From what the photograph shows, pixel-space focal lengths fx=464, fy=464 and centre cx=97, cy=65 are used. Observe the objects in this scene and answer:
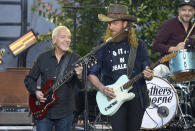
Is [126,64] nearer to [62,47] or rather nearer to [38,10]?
[62,47]

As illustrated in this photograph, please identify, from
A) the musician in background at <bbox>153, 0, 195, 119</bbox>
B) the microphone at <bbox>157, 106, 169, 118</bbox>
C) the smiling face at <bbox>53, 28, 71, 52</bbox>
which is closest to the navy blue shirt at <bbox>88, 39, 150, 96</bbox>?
the smiling face at <bbox>53, 28, 71, 52</bbox>

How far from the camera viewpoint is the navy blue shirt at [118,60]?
18.3ft

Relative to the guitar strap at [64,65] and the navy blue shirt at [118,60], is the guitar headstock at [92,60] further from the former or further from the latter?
the guitar strap at [64,65]

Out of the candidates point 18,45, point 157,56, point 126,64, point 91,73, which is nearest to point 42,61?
point 91,73

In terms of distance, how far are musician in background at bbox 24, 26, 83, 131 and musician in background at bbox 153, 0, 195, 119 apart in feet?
6.77

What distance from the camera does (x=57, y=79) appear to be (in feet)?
20.4

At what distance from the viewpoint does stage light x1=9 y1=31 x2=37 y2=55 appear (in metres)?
11.6

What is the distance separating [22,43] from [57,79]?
5631 millimetres

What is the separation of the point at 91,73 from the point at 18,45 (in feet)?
20.3

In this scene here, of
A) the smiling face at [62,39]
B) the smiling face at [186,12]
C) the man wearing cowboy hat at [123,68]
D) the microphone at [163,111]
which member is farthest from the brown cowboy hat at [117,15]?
the microphone at [163,111]

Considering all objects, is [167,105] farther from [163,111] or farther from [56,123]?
[56,123]

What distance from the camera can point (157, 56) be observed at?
32.9 ft

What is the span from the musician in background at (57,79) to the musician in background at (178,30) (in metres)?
2.06

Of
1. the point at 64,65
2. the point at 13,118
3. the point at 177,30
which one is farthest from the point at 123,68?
the point at 13,118
